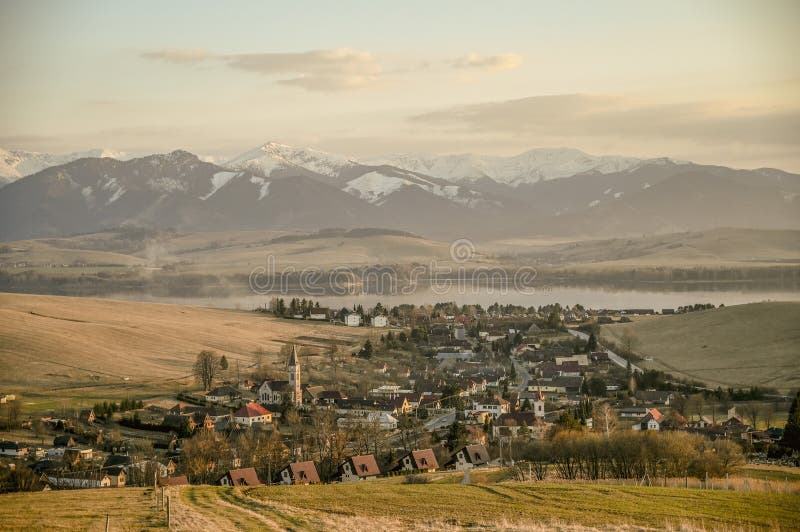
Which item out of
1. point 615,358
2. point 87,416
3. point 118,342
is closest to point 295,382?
point 87,416

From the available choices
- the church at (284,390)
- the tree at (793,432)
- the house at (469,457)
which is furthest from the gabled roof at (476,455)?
the church at (284,390)

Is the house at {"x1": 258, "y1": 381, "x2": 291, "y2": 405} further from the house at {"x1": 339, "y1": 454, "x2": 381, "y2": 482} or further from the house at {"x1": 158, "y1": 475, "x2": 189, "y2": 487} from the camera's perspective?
the house at {"x1": 158, "y1": 475, "x2": 189, "y2": 487}

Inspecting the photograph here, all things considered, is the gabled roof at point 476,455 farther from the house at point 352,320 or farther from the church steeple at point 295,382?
the house at point 352,320

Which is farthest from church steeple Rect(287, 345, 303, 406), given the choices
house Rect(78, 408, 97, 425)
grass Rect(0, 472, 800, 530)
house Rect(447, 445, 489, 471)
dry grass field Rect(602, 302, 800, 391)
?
grass Rect(0, 472, 800, 530)

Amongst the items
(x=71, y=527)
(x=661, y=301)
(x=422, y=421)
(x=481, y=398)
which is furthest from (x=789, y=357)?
(x=661, y=301)

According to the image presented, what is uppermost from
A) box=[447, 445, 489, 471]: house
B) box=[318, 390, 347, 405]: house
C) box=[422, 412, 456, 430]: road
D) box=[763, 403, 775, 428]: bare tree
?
box=[763, 403, 775, 428]: bare tree

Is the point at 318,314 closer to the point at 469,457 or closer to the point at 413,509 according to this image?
the point at 469,457

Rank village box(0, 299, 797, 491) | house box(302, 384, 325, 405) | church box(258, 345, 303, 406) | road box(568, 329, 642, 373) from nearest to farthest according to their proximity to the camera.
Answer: village box(0, 299, 797, 491) → church box(258, 345, 303, 406) → house box(302, 384, 325, 405) → road box(568, 329, 642, 373)
